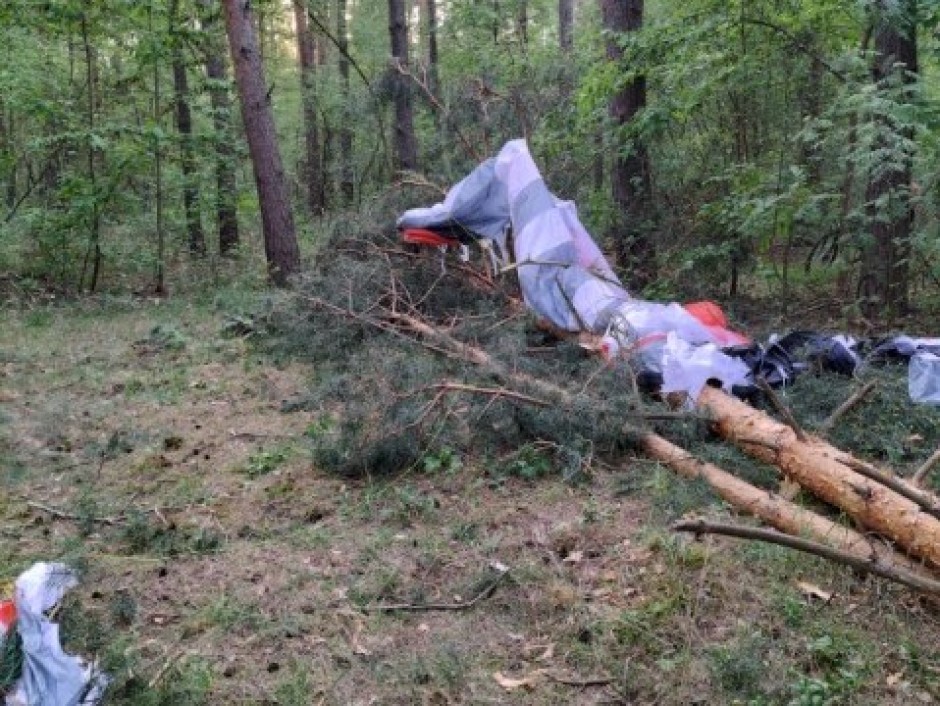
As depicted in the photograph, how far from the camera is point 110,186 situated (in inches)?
408

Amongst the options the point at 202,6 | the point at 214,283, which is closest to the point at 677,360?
the point at 214,283

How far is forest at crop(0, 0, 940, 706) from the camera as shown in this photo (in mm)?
3059

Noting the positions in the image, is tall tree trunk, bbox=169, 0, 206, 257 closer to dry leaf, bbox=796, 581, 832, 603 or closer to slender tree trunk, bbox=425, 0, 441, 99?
slender tree trunk, bbox=425, 0, 441, 99

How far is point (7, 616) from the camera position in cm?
298

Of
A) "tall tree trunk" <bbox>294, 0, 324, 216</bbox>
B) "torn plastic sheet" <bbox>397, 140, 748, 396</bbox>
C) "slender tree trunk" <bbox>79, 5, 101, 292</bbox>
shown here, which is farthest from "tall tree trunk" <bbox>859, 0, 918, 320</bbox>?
"tall tree trunk" <bbox>294, 0, 324, 216</bbox>

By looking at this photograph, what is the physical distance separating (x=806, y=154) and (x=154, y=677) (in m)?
7.56

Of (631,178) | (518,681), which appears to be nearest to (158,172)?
(631,178)

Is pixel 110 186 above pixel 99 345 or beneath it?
above

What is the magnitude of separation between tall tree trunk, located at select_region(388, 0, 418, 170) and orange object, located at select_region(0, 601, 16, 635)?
32.7ft

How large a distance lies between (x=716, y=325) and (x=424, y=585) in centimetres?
310

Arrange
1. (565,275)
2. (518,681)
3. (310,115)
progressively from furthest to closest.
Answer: (310,115) → (565,275) → (518,681)

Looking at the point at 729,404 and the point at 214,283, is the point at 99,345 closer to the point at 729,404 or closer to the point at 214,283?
the point at 214,283

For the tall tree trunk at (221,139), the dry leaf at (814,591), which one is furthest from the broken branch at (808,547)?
the tall tree trunk at (221,139)

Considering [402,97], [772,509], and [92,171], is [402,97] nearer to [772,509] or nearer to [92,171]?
[92,171]
